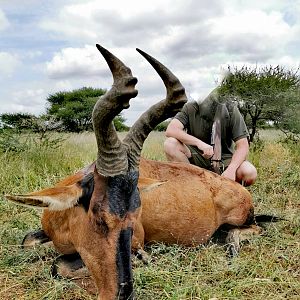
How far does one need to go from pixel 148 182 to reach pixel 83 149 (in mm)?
7567

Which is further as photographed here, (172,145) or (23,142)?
(23,142)

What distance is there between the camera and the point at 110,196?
3605mm

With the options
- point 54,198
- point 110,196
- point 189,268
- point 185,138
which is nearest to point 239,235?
point 189,268

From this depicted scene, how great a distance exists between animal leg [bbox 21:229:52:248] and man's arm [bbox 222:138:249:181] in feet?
8.16

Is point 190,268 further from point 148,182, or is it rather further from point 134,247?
point 148,182

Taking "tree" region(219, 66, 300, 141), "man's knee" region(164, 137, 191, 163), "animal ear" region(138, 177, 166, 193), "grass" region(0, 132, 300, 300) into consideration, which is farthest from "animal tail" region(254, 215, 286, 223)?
"tree" region(219, 66, 300, 141)

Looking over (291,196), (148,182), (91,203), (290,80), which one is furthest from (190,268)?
(290,80)

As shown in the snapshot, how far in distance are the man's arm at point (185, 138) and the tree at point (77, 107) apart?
63.5ft

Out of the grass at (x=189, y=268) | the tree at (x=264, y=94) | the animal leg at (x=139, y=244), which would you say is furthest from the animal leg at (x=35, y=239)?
the tree at (x=264, y=94)

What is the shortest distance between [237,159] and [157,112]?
2746 millimetres

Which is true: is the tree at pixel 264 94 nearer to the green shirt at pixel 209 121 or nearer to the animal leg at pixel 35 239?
the green shirt at pixel 209 121

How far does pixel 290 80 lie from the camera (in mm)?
17406

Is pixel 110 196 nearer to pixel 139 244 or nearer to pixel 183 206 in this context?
pixel 139 244

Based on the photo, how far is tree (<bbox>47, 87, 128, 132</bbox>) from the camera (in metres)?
28.2
